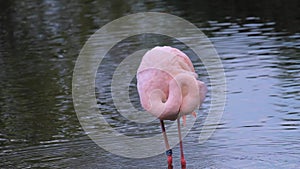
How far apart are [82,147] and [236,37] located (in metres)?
7.01

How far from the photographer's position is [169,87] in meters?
6.97

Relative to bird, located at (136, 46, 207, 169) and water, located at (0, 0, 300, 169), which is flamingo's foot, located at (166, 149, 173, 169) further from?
water, located at (0, 0, 300, 169)

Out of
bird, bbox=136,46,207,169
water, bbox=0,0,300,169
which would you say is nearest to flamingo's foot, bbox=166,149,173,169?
bird, bbox=136,46,207,169

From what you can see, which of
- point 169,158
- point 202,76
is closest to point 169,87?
point 169,158

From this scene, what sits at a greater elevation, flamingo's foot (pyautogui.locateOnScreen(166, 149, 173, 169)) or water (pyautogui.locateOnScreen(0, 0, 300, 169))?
flamingo's foot (pyautogui.locateOnScreen(166, 149, 173, 169))

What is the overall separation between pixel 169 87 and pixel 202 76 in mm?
4701

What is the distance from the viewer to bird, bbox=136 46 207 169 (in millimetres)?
6922

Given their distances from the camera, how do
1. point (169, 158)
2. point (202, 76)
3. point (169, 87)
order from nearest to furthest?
point (169, 87), point (169, 158), point (202, 76)

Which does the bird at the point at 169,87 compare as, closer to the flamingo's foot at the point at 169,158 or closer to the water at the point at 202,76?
the flamingo's foot at the point at 169,158

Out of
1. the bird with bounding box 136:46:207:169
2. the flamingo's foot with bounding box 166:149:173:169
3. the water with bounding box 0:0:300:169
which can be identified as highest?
the bird with bounding box 136:46:207:169

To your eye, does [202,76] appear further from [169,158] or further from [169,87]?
[169,87]

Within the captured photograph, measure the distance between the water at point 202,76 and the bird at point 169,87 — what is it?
24.7 inches

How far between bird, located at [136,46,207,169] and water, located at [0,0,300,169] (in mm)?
627

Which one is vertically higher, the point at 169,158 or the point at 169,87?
the point at 169,87
